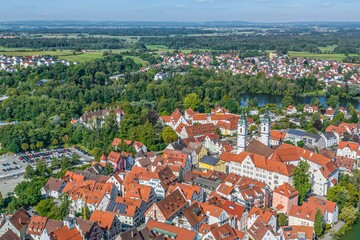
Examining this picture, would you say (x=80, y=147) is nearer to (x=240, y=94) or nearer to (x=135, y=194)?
(x=135, y=194)

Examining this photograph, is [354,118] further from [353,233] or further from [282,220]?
[282,220]

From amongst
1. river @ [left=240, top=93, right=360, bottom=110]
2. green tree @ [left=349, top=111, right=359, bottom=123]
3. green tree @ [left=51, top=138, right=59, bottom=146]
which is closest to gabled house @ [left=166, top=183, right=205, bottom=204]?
green tree @ [left=51, top=138, right=59, bottom=146]

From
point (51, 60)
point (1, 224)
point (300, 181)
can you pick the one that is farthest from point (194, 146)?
point (51, 60)

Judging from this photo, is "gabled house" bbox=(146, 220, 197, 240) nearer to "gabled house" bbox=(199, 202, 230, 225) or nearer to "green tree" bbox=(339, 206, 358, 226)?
"gabled house" bbox=(199, 202, 230, 225)

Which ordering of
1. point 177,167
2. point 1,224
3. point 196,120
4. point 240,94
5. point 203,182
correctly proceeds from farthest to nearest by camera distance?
point 240,94, point 196,120, point 177,167, point 203,182, point 1,224

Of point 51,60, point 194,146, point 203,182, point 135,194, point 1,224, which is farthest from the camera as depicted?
point 51,60

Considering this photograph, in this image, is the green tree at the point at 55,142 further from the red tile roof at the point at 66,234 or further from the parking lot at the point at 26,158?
the red tile roof at the point at 66,234
